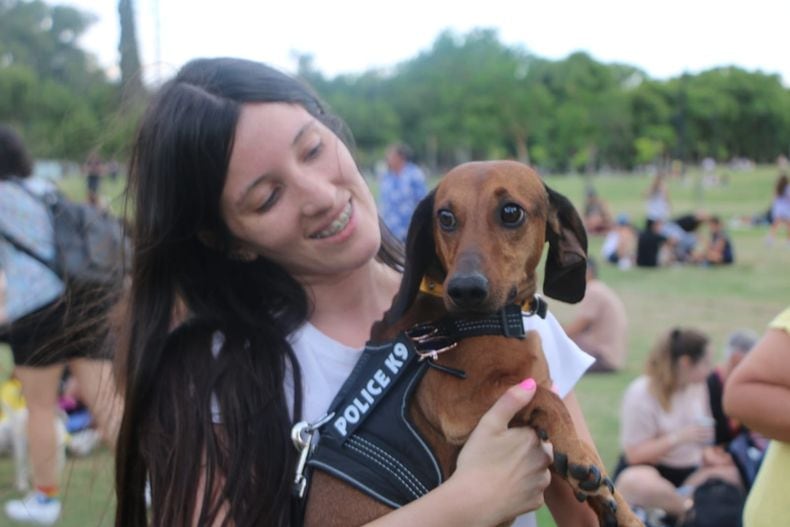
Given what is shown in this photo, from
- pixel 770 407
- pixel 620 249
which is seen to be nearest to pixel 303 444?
pixel 770 407

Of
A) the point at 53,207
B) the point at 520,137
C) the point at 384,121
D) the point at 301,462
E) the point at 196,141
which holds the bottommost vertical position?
the point at 384,121

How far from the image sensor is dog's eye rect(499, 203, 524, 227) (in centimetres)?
185

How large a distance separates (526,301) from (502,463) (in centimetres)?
41

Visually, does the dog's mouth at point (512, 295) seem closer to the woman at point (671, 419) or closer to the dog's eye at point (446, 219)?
the dog's eye at point (446, 219)

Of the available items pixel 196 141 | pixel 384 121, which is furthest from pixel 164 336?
pixel 384 121

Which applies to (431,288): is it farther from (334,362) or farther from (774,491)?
(774,491)

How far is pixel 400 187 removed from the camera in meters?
11.5

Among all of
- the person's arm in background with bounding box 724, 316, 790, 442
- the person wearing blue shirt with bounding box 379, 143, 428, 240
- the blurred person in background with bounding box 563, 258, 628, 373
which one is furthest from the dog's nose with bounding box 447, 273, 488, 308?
the person wearing blue shirt with bounding box 379, 143, 428, 240

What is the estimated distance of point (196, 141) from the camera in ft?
6.41

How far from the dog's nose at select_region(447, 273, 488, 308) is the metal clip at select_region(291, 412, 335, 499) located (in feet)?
1.24

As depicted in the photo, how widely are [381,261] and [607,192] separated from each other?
39.5 metres

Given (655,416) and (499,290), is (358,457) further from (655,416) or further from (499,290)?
(655,416)

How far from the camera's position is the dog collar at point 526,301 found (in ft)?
6.37

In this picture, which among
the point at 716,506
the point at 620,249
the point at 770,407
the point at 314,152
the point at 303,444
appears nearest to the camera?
the point at 303,444
